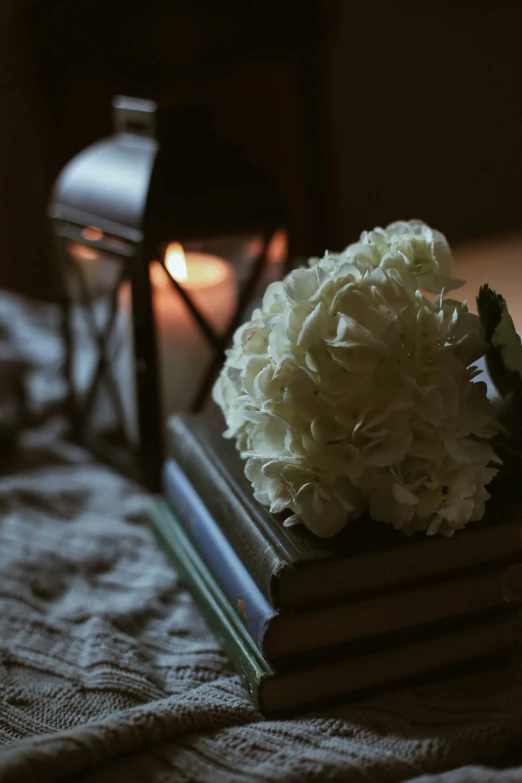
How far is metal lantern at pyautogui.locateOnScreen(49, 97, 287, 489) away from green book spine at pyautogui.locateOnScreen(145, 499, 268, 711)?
127 mm

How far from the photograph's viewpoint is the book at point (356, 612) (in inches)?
22.5

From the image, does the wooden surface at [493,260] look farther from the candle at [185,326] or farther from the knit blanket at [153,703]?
the knit blanket at [153,703]

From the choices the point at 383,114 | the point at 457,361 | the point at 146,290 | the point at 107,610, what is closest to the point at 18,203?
the point at 383,114

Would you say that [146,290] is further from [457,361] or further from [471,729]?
[471,729]

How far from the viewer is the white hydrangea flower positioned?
0.54 meters

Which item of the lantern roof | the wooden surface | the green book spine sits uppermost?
the lantern roof

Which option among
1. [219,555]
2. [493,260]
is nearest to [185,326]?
[219,555]

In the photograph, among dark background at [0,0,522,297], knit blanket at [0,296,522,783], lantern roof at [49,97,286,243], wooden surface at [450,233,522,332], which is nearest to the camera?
knit blanket at [0,296,522,783]

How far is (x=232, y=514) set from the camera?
0.64 m

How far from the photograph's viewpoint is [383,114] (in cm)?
238

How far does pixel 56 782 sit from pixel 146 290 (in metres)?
0.49

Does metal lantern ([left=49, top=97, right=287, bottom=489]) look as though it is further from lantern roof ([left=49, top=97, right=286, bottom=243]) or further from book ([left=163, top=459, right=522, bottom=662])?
book ([left=163, top=459, right=522, bottom=662])

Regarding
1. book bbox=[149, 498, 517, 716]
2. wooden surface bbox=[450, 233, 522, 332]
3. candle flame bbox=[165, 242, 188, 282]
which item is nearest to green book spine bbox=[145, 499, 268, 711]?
book bbox=[149, 498, 517, 716]

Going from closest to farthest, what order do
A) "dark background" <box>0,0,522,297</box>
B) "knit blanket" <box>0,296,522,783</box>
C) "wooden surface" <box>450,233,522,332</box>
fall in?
1. "knit blanket" <box>0,296,522,783</box>
2. "wooden surface" <box>450,233,522,332</box>
3. "dark background" <box>0,0,522,297</box>
